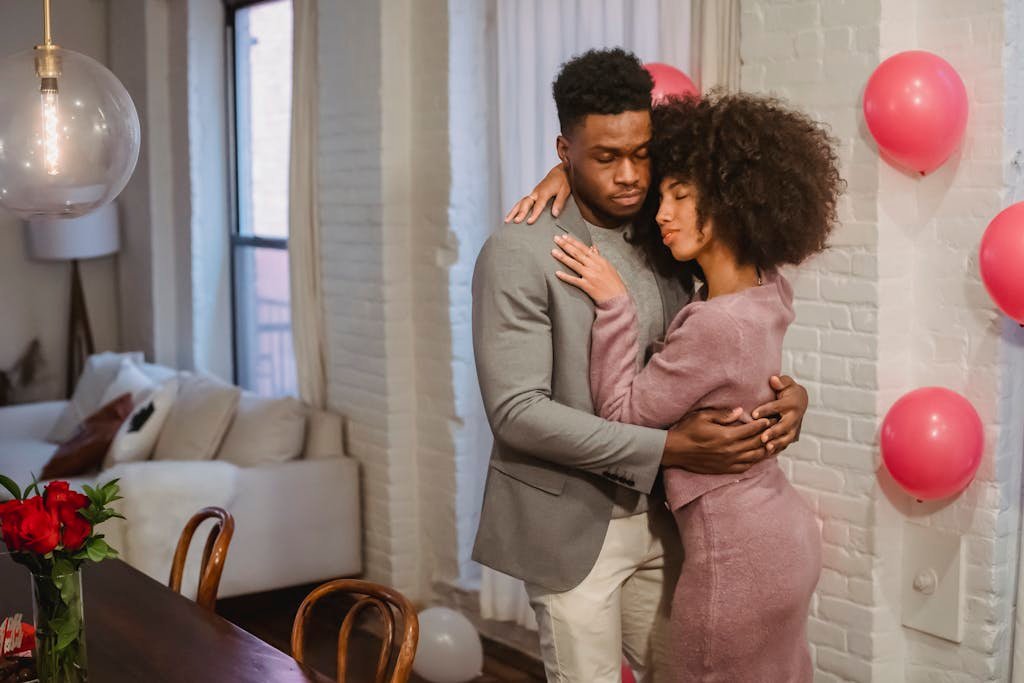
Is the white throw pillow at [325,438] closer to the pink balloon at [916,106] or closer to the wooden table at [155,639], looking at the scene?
the wooden table at [155,639]

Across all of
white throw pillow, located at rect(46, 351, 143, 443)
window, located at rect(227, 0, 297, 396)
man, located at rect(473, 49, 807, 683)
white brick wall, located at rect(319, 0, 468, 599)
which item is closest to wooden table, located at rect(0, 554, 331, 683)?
man, located at rect(473, 49, 807, 683)

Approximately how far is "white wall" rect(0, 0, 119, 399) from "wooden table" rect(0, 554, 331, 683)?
4.46 metres

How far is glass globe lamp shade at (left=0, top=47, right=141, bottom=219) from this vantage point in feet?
6.73

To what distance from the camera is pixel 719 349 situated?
7.43 feet

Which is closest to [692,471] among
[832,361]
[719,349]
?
[719,349]

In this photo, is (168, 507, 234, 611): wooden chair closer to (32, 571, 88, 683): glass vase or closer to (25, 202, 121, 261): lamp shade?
(32, 571, 88, 683): glass vase

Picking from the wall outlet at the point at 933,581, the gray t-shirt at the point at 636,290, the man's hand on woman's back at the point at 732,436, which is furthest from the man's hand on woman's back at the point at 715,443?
the wall outlet at the point at 933,581

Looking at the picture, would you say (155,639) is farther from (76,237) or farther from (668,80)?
(76,237)

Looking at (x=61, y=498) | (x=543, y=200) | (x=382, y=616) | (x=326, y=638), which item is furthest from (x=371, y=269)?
(x=61, y=498)

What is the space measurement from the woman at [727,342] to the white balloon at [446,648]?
1709 mm

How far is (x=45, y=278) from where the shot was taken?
6.96 meters

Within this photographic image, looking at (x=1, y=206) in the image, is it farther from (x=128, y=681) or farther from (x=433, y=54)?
(x=433, y=54)

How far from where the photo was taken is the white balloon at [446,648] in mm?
3988

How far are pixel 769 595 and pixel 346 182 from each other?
2991 millimetres
